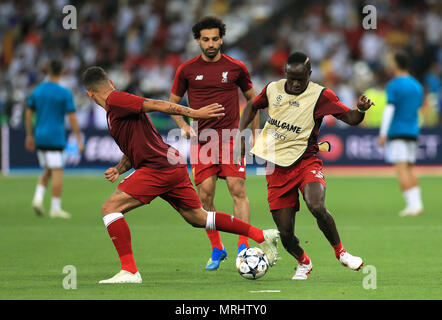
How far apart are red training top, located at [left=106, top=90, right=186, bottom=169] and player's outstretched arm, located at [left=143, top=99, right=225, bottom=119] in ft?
0.61

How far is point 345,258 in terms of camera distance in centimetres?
804

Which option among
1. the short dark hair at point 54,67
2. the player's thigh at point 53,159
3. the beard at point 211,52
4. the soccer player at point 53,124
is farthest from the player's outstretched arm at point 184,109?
the player's thigh at point 53,159

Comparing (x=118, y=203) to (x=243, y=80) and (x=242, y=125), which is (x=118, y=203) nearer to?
(x=242, y=125)

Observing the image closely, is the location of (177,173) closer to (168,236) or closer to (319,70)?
(168,236)

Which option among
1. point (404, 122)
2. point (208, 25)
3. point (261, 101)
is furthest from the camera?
point (404, 122)

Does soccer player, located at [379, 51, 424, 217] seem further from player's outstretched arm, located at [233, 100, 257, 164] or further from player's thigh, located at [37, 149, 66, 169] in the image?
player's outstretched arm, located at [233, 100, 257, 164]

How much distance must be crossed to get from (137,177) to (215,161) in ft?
5.63

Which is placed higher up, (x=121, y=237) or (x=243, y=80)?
(x=243, y=80)

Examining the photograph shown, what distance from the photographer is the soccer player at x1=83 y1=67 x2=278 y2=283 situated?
8.01 metres

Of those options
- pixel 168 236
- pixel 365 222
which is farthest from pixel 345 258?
pixel 365 222

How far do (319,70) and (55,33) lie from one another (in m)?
9.17

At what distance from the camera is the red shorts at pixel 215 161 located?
971cm

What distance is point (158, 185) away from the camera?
8195 mm

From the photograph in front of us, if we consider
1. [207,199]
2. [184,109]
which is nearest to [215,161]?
[207,199]
